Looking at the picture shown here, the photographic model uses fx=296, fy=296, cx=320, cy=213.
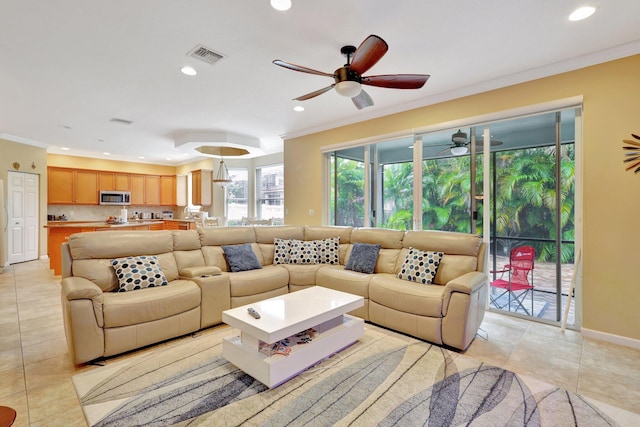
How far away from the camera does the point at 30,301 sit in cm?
404

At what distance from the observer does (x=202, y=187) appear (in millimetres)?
8367

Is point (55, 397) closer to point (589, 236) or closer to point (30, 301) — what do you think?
point (30, 301)

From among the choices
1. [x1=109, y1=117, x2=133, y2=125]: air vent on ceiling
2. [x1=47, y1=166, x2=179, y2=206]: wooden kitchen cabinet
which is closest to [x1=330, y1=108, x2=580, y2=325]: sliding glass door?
[x1=109, y1=117, x2=133, y2=125]: air vent on ceiling

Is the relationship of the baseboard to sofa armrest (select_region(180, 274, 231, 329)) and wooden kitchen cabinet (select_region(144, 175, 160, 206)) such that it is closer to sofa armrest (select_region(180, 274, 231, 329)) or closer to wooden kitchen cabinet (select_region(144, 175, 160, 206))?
sofa armrest (select_region(180, 274, 231, 329))

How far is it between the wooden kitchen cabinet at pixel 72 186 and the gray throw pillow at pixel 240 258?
685cm

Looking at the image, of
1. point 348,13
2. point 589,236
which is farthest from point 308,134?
point 589,236

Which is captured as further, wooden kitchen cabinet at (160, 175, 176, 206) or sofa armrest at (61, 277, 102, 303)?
wooden kitchen cabinet at (160, 175, 176, 206)

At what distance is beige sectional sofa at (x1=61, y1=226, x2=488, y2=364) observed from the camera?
2.49 m

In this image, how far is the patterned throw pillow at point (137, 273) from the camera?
9.52 ft

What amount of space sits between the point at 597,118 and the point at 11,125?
890 cm

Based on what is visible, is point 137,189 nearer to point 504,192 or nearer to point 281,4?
point 281,4

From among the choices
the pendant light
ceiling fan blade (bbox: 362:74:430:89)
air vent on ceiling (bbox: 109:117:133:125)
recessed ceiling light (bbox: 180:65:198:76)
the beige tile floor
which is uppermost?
air vent on ceiling (bbox: 109:117:133:125)

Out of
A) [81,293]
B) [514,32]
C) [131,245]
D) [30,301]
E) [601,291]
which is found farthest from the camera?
[30,301]

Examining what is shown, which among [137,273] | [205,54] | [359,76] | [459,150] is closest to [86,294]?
[137,273]
